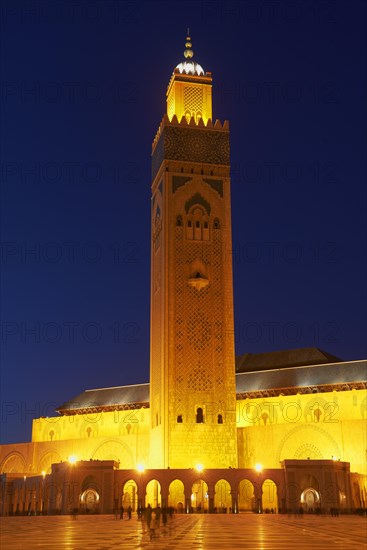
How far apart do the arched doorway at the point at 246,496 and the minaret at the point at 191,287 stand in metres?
1.19

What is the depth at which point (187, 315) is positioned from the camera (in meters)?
29.3

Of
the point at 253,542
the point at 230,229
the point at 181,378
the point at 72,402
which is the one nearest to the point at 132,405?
the point at 72,402

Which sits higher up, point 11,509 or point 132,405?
point 132,405

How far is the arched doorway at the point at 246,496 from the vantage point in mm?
27547

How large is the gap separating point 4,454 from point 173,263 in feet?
52.7

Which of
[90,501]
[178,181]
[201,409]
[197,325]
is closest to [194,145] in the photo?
[178,181]

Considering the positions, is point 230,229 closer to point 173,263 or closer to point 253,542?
point 173,263

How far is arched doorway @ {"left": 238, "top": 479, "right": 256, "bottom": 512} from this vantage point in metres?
27.5

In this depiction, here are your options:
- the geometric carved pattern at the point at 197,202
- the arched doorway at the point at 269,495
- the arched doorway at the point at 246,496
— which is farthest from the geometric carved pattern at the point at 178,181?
the arched doorway at the point at 269,495

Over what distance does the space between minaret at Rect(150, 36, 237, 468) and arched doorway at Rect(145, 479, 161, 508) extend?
2.96 ft

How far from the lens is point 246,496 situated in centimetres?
2802

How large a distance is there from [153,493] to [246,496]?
385 centimetres

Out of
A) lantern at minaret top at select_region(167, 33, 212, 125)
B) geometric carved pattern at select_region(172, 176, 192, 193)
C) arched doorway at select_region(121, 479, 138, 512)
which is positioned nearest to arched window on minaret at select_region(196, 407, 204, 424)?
arched doorway at select_region(121, 479, 138, 512)

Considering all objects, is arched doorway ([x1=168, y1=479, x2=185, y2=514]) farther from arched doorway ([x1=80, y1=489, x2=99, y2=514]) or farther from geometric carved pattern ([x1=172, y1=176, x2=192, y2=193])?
geometric carved pattern ([x1=172, y1=176, x2=192, y2=193])
